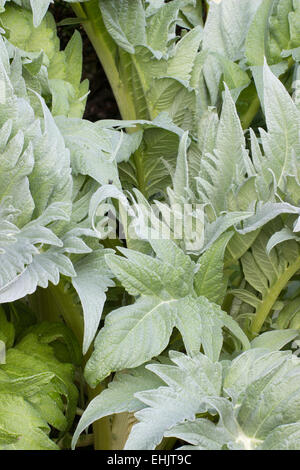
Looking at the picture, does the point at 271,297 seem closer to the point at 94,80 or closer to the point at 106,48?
the point at 106,48

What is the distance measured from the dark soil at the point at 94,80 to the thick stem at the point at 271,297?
0.89 meters

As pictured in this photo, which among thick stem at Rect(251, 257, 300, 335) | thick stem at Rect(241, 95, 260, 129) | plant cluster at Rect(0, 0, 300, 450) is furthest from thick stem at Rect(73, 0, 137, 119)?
thick stem at Rect(251, 257, 300, 335)

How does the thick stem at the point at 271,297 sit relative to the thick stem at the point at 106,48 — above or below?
below

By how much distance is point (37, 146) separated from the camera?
737 millimetres

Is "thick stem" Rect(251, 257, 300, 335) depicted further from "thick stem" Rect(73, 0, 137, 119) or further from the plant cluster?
"thick stem" Rect(73, 0, 137, 119)

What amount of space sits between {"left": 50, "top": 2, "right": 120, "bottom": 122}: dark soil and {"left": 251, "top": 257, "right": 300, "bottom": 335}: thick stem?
888 millimetres

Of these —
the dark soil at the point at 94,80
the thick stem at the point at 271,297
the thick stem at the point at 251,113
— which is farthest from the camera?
the dark soil at the point at 94,80

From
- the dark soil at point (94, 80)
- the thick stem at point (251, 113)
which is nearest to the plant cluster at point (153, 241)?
the thick stem at point (251, 113)

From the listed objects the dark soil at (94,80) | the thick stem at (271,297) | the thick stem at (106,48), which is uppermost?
the thick stem at (106,48)

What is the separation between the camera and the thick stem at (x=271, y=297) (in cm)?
83

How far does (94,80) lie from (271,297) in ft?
3.00

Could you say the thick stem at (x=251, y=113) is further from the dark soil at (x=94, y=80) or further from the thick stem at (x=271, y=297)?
the dark soil at (x=94, y=80)

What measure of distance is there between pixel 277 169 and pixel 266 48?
0.98 ft

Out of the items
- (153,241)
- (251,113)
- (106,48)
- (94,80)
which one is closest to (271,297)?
A: (153,241)
